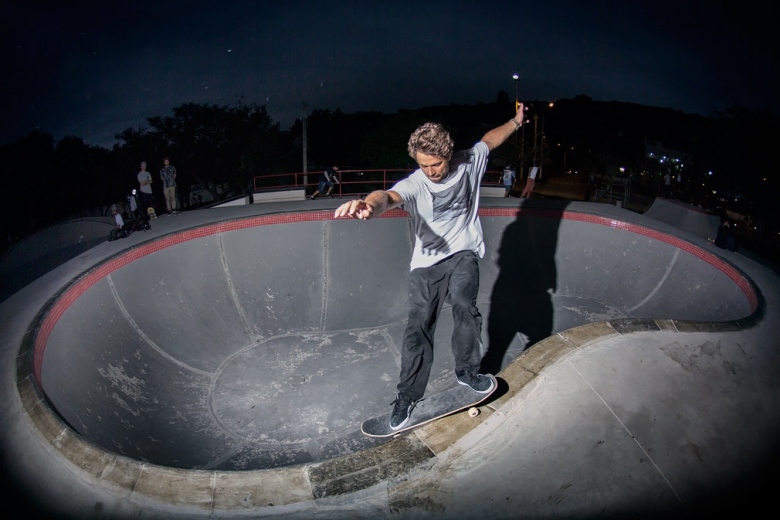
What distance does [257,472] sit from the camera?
2.77 metres

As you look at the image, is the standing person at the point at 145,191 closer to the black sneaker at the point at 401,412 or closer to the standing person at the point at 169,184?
the standing person at the point at 169,184

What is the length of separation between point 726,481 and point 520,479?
122cm

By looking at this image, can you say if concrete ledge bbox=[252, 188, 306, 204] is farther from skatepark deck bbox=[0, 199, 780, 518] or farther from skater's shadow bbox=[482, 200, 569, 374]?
skater's shadow bbox=[482, 200, 569, 374]

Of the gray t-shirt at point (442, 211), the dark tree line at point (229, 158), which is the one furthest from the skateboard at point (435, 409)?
the dark tree line at point (229, 158)

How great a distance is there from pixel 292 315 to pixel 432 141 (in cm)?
606

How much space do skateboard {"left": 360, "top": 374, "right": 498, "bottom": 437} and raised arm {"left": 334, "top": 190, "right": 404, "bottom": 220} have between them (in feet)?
5.12

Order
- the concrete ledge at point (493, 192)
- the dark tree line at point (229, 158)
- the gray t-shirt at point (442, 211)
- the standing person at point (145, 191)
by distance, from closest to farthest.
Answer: the gray t-shirt at point (442, 211)
the standing person at point (145, 191)
the concrete ledge at point (493, 192)
the dark tree line at point (229, 158)

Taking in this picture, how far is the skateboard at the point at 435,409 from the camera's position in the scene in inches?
127

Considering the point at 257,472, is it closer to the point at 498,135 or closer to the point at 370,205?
the point at 370,205

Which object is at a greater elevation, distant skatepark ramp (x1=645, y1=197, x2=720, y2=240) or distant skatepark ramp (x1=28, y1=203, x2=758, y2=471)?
distant skatepark ramp (x1=645, y1=197, x2=720, y2=240)

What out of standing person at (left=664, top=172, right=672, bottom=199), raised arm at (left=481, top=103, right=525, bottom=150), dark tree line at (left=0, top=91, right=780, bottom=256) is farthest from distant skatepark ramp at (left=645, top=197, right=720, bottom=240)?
dark tree line at (left=0, top=91, right=780, bottom=256)

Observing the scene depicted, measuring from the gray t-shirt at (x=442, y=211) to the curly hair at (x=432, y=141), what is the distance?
0.84ft

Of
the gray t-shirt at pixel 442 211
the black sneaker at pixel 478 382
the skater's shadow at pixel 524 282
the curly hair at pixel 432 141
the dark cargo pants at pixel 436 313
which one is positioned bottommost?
the skater's shadow at pixel 524 282

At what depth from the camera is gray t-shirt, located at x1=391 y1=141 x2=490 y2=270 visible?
3.20 m
